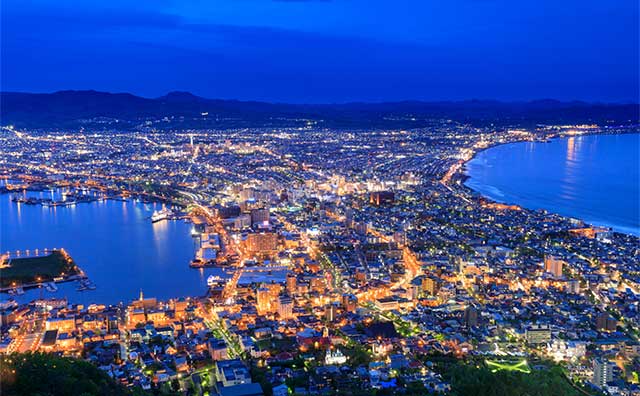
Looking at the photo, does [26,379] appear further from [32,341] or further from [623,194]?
[623,194]

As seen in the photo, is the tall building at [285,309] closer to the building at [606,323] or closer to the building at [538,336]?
the building at [538,336]

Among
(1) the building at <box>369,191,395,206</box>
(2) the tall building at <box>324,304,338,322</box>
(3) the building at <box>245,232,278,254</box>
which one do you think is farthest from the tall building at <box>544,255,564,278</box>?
(1) the building at <box>369,191,395,206</box>

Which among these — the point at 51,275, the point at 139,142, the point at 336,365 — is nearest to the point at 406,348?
the point at 336,365

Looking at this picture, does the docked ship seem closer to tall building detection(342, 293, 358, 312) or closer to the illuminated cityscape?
the illuminated cityscape

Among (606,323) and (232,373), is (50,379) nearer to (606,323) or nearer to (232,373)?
A: (232,373)

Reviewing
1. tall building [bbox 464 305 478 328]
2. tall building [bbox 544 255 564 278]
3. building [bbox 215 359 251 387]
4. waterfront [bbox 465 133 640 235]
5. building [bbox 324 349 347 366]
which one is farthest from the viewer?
waterfront [bbox 465 133 640 235]

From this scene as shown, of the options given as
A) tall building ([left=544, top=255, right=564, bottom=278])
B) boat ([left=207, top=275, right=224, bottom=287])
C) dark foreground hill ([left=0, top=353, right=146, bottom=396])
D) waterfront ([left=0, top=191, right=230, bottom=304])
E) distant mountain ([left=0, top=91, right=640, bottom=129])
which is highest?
distant mountain ([left=0, top=91, right=640, bottom=129])
